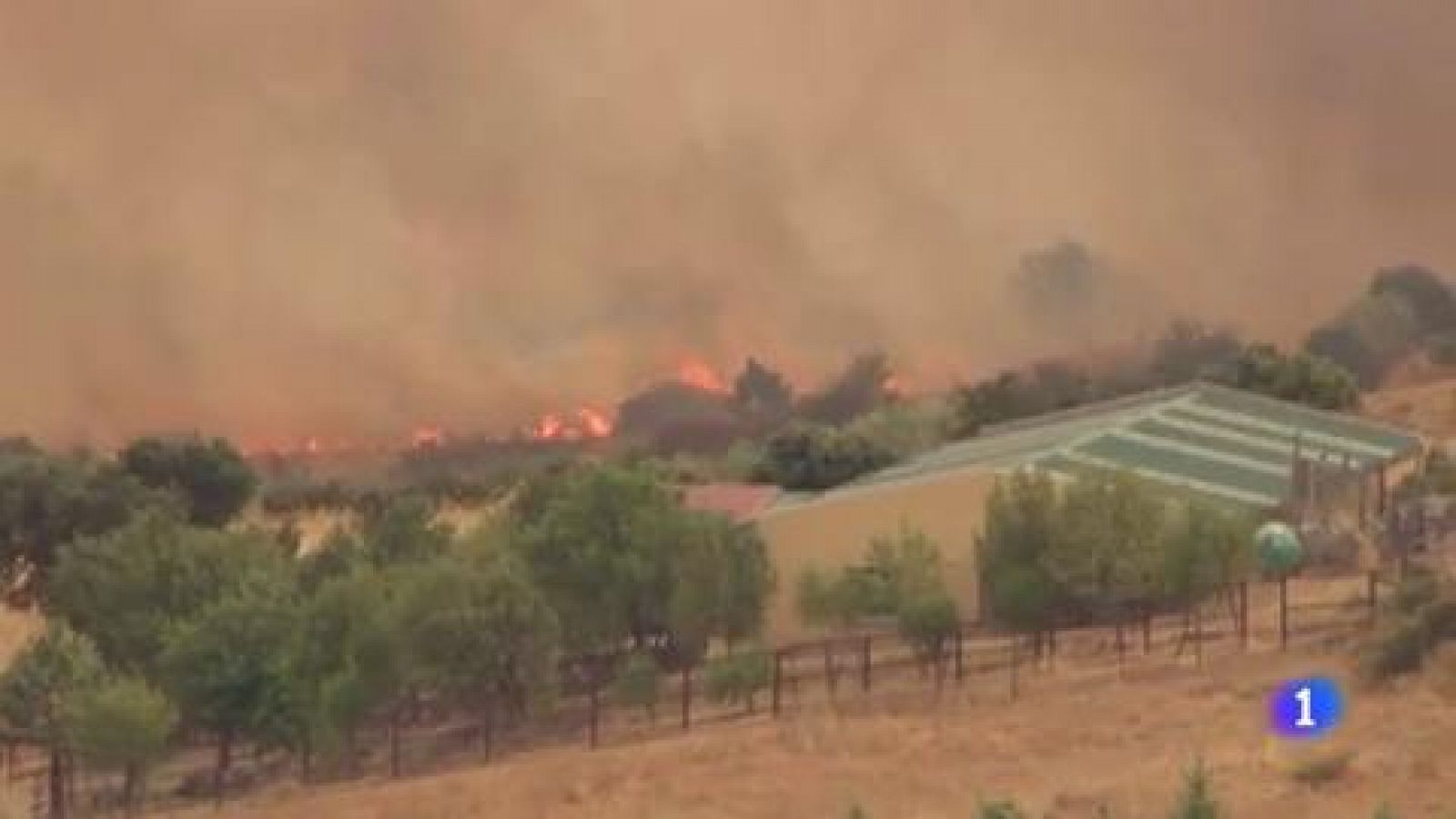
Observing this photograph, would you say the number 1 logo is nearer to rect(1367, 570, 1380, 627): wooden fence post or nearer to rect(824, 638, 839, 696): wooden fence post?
rect(1367, 570, 1380, 627): wooden fence post

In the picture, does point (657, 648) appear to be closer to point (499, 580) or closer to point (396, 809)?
point (499, 580)

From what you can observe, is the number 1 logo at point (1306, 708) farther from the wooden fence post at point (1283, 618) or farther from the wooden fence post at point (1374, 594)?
the wooden fence post at point (1374, 594)

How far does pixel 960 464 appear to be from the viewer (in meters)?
34.2

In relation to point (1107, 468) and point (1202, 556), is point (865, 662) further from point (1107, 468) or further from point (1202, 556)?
point (1107, 468)

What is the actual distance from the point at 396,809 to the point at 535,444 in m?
41.2

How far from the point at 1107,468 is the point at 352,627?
1066 centimetres

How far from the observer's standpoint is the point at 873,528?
101 feet

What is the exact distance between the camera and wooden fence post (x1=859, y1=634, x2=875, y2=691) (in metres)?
23.2

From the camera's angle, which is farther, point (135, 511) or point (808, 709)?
point (135, 511)

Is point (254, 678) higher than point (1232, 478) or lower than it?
lower

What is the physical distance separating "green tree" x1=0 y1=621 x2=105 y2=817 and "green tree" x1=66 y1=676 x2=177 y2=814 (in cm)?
23

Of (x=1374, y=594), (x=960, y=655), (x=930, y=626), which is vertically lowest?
(x=960, y=655)

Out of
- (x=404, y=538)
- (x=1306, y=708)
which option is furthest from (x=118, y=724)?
(x=1306, y=708)

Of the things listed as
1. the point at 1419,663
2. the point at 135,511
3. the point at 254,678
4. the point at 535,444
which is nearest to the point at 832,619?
the point at 254,678
